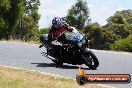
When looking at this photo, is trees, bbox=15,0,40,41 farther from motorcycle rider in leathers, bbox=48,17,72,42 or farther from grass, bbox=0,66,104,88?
grass, bbox=0,66,104,88

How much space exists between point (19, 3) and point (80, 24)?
1465 centimetres

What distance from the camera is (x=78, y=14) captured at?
186 feet

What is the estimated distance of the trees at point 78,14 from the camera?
177ft

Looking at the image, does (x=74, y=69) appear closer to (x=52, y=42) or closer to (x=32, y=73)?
(x=52, y=42)

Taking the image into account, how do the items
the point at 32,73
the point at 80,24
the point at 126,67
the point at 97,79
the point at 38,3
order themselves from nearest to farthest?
1. the point at 97,79
2. the point at 32,73
3. the point at 126,67
4. the point at 80,24
5. the point at 38,3

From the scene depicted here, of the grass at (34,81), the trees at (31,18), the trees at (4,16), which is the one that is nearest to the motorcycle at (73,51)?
the grass at (34,81)

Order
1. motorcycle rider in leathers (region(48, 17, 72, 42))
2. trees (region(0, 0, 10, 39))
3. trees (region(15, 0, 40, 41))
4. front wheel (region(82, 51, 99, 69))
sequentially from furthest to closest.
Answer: trees (region(15, 0, 40, 41)) → trees (region(0, 0, 10, 39)) → motorcycle rider in leathers (region(48, 17, 72, 42)) → front wheel (region(82, 51, 99, 69))

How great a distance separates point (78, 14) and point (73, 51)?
43854 millimetres

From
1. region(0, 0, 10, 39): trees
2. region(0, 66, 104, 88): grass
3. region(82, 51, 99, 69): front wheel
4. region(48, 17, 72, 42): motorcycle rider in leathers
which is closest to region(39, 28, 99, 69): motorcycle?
region(82, 51, 99, 69): front wheel

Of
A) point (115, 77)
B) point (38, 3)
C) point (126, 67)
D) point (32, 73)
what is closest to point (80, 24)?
point (38, 3)

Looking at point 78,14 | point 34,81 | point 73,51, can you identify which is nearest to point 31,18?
point 78,14

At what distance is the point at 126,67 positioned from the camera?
46.1 ft

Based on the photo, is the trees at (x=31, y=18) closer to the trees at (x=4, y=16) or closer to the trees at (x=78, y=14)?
the trees at (x=78, y=14)

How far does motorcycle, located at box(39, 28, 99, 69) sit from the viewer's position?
41.3 ft
